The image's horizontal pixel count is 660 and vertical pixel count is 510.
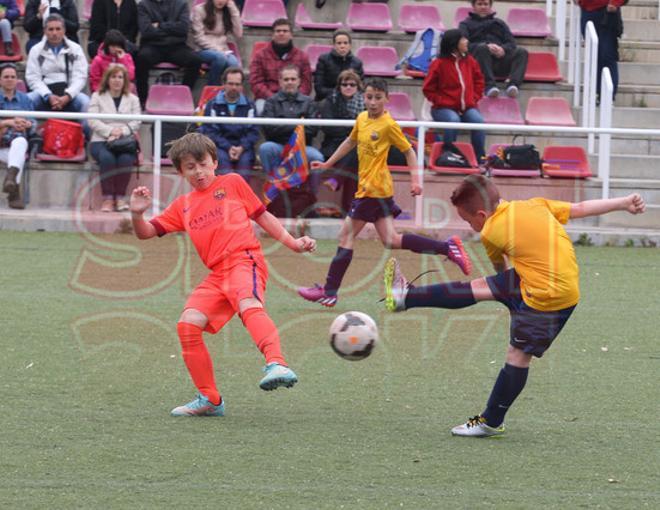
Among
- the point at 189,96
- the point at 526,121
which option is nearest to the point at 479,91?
the point at 526,121

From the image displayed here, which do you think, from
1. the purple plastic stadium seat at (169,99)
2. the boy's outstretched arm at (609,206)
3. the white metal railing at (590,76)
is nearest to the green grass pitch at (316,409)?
the boy's outstretched arm at (609,206)

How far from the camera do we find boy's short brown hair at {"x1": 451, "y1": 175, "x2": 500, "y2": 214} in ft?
19.6

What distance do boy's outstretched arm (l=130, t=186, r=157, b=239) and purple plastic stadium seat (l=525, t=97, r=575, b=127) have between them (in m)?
8.83

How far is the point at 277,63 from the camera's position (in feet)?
46.1

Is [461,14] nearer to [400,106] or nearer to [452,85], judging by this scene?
[400,106]

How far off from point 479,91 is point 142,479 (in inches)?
371

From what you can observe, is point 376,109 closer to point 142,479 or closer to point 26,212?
point 26,212

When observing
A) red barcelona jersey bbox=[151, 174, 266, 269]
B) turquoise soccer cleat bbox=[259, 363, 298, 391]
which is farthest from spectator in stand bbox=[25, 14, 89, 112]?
turquoise soccer cleat bbox=[259, 363, 298, 391]

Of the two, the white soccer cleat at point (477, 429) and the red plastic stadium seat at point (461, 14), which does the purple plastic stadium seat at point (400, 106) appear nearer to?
the red plastic stadium seat at point (461, 14)

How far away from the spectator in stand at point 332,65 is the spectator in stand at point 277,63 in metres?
0.14

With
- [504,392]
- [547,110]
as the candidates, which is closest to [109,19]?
[547,110]

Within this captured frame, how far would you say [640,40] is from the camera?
16.8 metres

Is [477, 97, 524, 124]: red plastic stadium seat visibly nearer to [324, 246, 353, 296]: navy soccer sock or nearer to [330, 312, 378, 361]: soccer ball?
[324, 246, 353, 296]: navy soccer sock

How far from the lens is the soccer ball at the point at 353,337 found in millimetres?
6371
